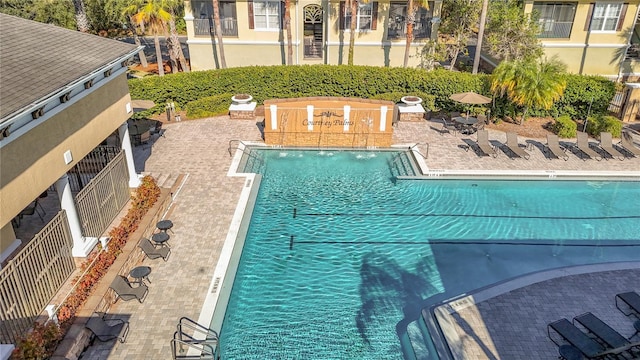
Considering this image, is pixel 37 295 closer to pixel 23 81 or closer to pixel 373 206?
pixel 23 81

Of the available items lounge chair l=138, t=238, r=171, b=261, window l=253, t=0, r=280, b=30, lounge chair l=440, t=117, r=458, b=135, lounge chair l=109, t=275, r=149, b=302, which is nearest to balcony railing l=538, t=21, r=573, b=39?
lounge chair l=440, t=117, r=458, b=135

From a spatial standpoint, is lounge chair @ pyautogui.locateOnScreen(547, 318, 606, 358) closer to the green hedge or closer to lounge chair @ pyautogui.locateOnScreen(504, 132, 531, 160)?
lounge chair @ pyautogui.locateOnScreen(504, 132, 531, 160)

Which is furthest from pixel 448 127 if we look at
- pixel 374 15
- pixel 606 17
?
pixel 606 17

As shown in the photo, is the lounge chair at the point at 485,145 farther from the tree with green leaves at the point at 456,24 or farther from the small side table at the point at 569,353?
the small side table at the point at 569,353

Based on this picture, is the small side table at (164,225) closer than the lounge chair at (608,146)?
Yes

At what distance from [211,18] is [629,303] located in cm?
3081

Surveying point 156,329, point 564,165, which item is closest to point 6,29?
point 156,329

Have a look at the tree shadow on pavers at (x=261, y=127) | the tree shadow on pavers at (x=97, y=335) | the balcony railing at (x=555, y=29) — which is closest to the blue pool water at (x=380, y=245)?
the tree shadow on pavers at (x=97, y=335)

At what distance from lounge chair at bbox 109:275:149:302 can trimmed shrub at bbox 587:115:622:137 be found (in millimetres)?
25081

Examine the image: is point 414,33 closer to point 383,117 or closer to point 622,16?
point 383,117

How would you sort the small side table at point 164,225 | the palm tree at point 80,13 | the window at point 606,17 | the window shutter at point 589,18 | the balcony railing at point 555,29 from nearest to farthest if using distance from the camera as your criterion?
the small side table at point 164,225
the palm tree at point 80,13
the window shutter at point 589,18
the window at point 606,17
the balcony railing at point 555,29

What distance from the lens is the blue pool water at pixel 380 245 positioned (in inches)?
490

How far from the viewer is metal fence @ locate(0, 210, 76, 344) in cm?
1026

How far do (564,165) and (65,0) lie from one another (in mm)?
45920
